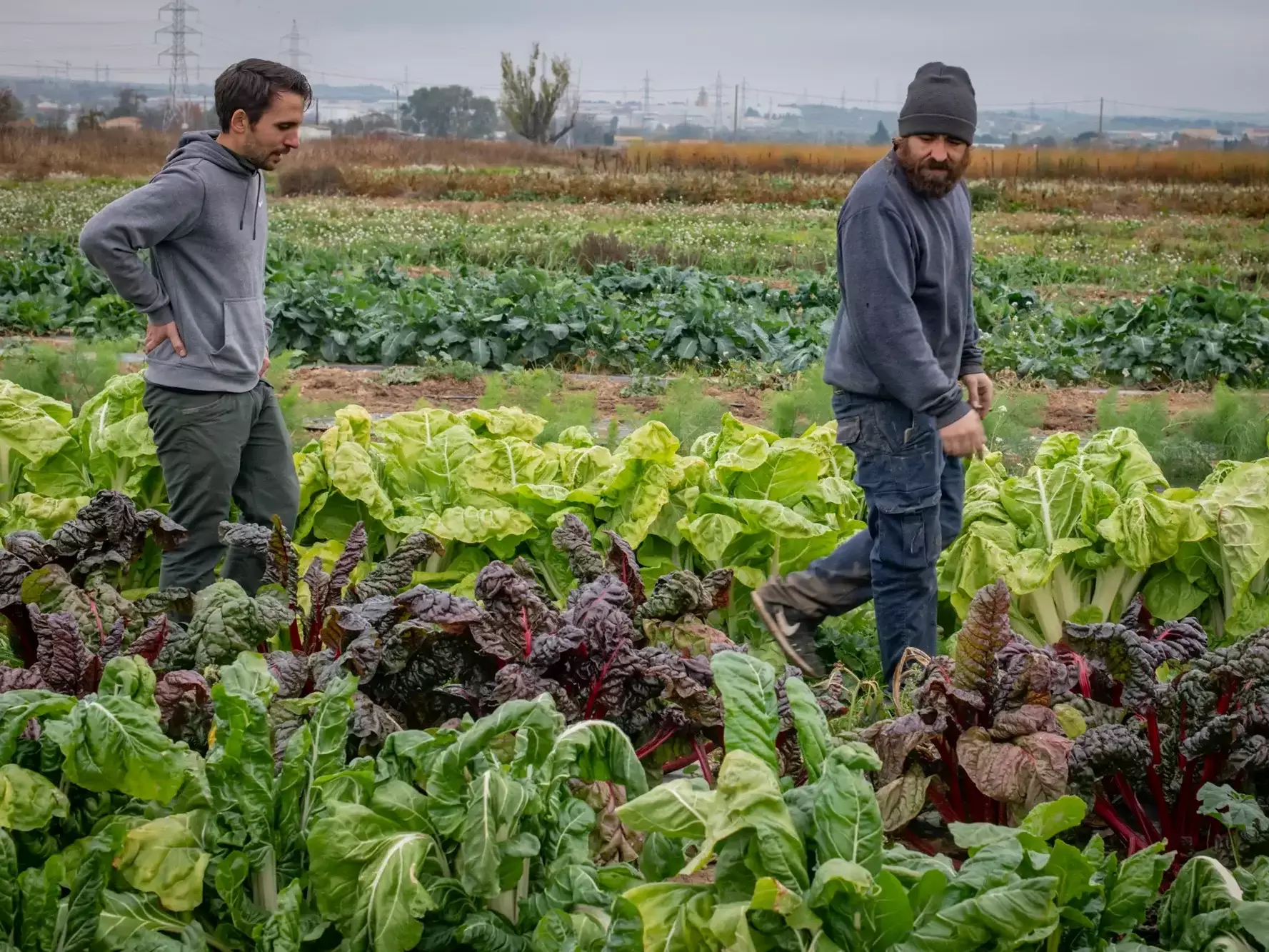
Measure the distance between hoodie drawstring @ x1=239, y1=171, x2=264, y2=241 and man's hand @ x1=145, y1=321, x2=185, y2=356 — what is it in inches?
14.6

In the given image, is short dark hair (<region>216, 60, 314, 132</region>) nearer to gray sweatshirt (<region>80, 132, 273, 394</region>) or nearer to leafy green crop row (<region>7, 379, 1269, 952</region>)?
gray sweatshirt (<region>80, 132, 273, 394</region>)

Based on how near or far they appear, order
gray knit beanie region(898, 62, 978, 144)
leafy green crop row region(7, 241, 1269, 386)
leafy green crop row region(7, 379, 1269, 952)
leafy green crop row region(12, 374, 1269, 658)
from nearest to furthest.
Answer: leafy green crop row region(7, 379, 1269, 952), gray knit beanie region(898, 62, 978, 144), leafy green crop row region(12, 374, 1269, 658), leafy green crop row region(7, 241, 1269, 386)

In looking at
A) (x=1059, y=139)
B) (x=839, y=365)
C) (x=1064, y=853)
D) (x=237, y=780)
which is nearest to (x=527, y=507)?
(x=839, y=365)

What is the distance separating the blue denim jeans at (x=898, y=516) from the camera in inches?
138

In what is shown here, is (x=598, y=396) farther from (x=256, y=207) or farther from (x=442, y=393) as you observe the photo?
(x=256, y=207)

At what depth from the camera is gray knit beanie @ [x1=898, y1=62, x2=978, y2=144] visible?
3.34 meters

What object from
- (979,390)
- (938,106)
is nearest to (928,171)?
(938,106)

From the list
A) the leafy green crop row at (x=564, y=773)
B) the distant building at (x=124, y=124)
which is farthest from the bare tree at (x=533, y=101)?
the leafy green crop row at (x=564, y=773)

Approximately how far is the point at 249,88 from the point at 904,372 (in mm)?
2068

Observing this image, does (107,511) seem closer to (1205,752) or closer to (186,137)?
(186,137)

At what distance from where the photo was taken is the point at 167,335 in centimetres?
377

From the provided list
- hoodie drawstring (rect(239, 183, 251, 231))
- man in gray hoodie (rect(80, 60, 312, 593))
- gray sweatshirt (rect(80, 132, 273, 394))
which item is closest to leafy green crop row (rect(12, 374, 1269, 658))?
man in gray hoodie (rect(80, 60, 312, 593))

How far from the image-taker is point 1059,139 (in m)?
20.5

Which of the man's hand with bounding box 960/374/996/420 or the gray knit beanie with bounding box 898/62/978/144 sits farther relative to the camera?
the man's hand with bounding box 960/374/996/420
